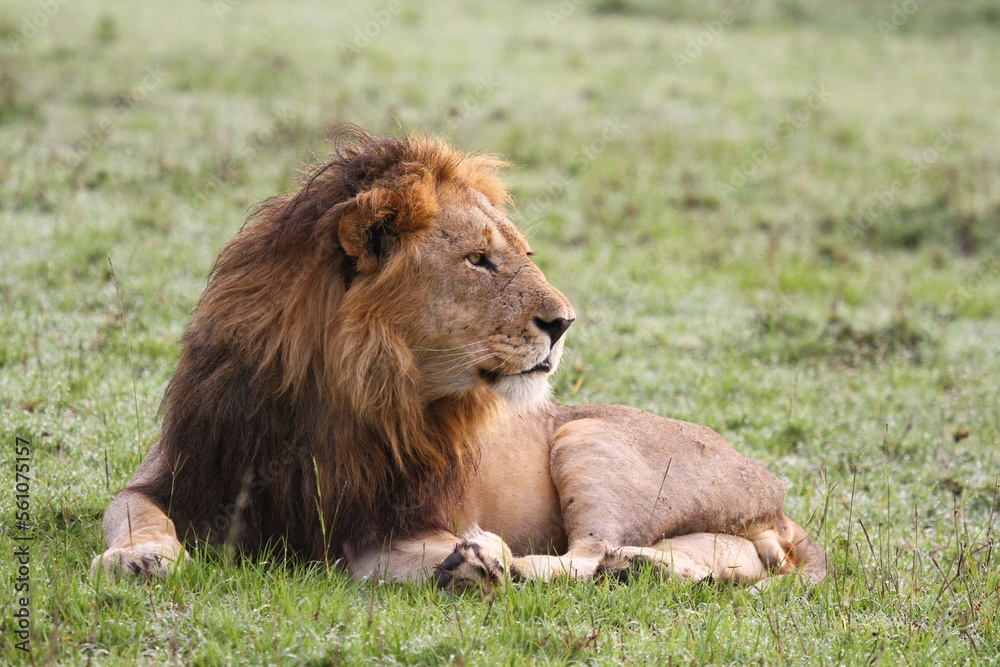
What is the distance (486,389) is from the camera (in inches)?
148

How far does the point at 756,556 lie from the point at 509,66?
1136cm

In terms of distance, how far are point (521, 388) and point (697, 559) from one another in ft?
3.27

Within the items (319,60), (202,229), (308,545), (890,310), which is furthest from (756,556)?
(319,60)

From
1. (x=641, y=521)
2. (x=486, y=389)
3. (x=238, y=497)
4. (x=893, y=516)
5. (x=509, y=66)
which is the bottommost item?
(x=893, y=516)

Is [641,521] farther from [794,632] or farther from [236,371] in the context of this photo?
[236,371]

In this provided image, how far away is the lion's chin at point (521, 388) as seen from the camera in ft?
12.0
